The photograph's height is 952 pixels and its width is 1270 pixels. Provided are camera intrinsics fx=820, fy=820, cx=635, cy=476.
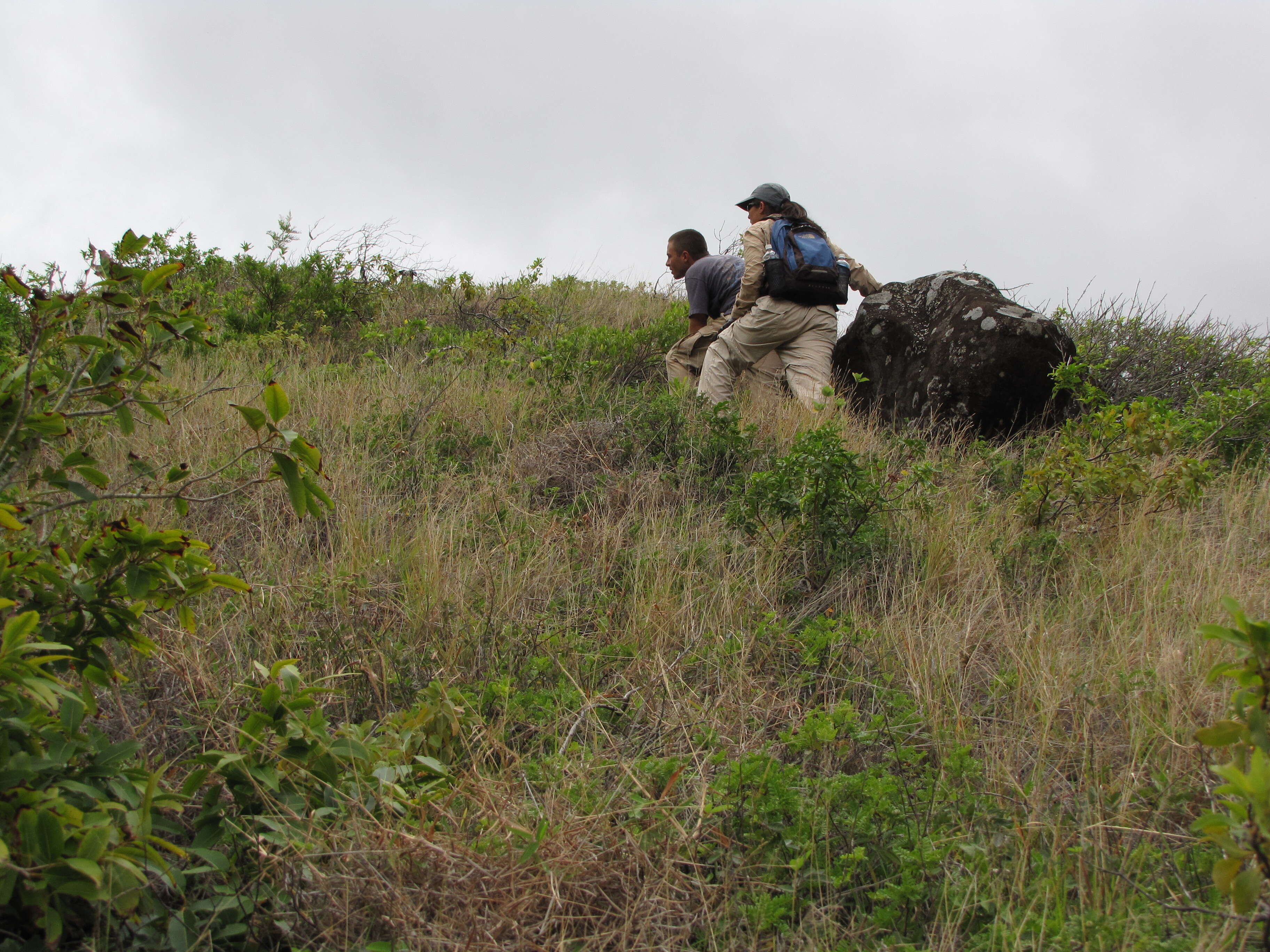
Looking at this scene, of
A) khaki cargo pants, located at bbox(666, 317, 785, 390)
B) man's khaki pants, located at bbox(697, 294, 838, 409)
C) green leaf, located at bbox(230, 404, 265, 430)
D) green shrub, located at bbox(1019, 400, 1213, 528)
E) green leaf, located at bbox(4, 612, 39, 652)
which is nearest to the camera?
green leaf, located at bbox(4, 612, 39, 652)

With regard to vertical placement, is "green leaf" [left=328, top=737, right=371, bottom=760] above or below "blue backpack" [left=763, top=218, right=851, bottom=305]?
below

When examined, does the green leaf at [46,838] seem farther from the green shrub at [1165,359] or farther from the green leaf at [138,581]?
the green shrub at [1165,359]

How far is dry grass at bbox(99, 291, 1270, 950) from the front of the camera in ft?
5.84

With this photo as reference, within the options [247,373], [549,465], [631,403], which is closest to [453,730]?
[549,465]

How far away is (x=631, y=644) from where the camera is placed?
2984 millimetres

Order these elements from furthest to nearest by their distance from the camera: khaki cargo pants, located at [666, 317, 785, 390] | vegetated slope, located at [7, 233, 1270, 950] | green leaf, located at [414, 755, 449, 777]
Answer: khaki cargo pants, located at [666, 317, 785, 390] → green leaf, located at [414, 755, 449, 777] → vegetated slope, located at [7, 233, 1270, 950]

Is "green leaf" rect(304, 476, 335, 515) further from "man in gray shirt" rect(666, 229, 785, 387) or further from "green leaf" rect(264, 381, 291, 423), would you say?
"man in gray shirt" rect(666, 229, 785, 387)

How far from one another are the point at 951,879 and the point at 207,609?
2.61m

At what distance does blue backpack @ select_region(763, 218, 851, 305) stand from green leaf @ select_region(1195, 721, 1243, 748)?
18.2ft

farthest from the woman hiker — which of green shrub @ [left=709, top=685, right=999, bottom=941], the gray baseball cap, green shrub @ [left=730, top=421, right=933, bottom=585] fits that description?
green shrub @ [left=709, top=685, right=999, bottom=941]

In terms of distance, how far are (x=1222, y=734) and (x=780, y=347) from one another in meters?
5.87

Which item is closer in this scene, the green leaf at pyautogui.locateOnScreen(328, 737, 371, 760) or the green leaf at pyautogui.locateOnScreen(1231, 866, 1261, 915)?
the green leaf at pyautogui.locateOnScreen(1231, 866, 1261, 915)

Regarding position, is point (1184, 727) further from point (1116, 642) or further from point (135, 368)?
point (135, 368)

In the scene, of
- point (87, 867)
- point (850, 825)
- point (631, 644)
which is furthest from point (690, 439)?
point (87, 867)
